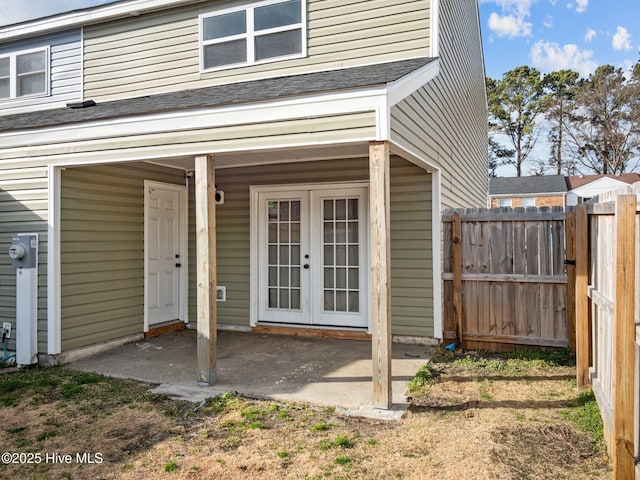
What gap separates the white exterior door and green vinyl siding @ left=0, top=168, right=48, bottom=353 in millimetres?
1524

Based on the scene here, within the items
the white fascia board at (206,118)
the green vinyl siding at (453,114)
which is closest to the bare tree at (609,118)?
the green vinyl siding at (453,114)

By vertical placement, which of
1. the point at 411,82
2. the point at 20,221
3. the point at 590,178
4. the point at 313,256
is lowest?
the point at 313,256

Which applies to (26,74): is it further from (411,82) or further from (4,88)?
(411,82)

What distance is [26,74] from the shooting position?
323 inches

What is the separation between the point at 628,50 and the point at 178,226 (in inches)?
1202

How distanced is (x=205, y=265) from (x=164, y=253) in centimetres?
296

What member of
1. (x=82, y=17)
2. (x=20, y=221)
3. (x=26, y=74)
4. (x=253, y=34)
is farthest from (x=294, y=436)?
(x=26, y=74)

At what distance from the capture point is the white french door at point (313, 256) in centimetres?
686

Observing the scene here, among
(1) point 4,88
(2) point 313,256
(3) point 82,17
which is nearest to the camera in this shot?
(2) point 313,256

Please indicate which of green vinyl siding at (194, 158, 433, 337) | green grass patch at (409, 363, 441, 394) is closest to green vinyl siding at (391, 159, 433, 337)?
green vinyl siding at (194, 158, 433, 337)

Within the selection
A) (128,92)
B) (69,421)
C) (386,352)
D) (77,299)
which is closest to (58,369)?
(77,299)

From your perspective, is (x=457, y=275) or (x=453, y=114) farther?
(x=453, y=114)

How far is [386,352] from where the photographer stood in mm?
3998

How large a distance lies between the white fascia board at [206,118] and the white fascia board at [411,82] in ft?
0.72
